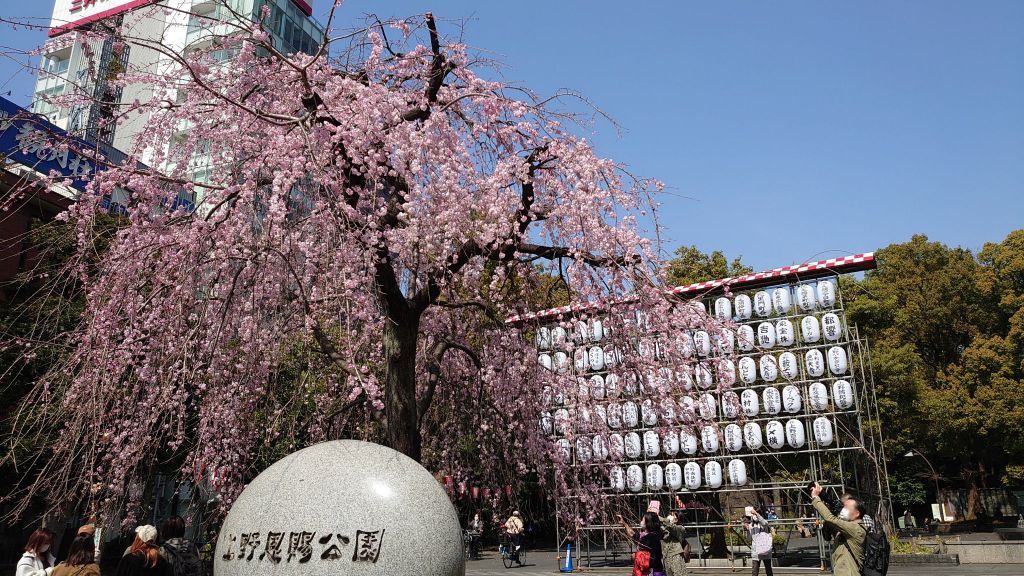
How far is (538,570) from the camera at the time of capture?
60.3ft

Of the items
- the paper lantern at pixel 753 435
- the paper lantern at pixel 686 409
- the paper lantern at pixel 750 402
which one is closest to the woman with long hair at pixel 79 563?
the paper lantern at pixel 686 409

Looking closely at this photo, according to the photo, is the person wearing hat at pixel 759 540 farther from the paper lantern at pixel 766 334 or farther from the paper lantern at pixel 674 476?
the paper lantern at pixel 766 334

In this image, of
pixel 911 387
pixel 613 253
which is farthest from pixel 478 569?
pixel 911 387

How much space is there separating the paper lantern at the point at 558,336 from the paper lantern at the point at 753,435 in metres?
6.37

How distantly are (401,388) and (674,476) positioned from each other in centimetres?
1029

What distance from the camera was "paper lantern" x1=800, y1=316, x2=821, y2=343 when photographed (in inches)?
617

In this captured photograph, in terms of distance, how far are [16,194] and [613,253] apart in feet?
21.8

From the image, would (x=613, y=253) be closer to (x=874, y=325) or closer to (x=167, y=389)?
(x=167, y=389)

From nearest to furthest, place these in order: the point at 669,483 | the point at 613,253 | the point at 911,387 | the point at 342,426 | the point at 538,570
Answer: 1. the point at 613,253
2. the point at 342,426
3. the point at 669,483
4. the point at 538,570
5. the point at 911,387

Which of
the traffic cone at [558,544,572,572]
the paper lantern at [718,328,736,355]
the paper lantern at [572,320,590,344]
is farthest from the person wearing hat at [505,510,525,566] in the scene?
the paper lantern at [718,328,736,355]

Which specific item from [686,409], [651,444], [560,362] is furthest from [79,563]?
[651,444]

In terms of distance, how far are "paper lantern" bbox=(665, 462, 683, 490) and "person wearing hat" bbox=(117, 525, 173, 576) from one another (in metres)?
12.7

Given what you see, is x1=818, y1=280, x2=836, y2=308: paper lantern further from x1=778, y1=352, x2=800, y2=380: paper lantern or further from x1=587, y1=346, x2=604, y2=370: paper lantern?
x1=587, y1=346, x2=604, y2=370: paper lantern

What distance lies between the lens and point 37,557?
22.5ft
